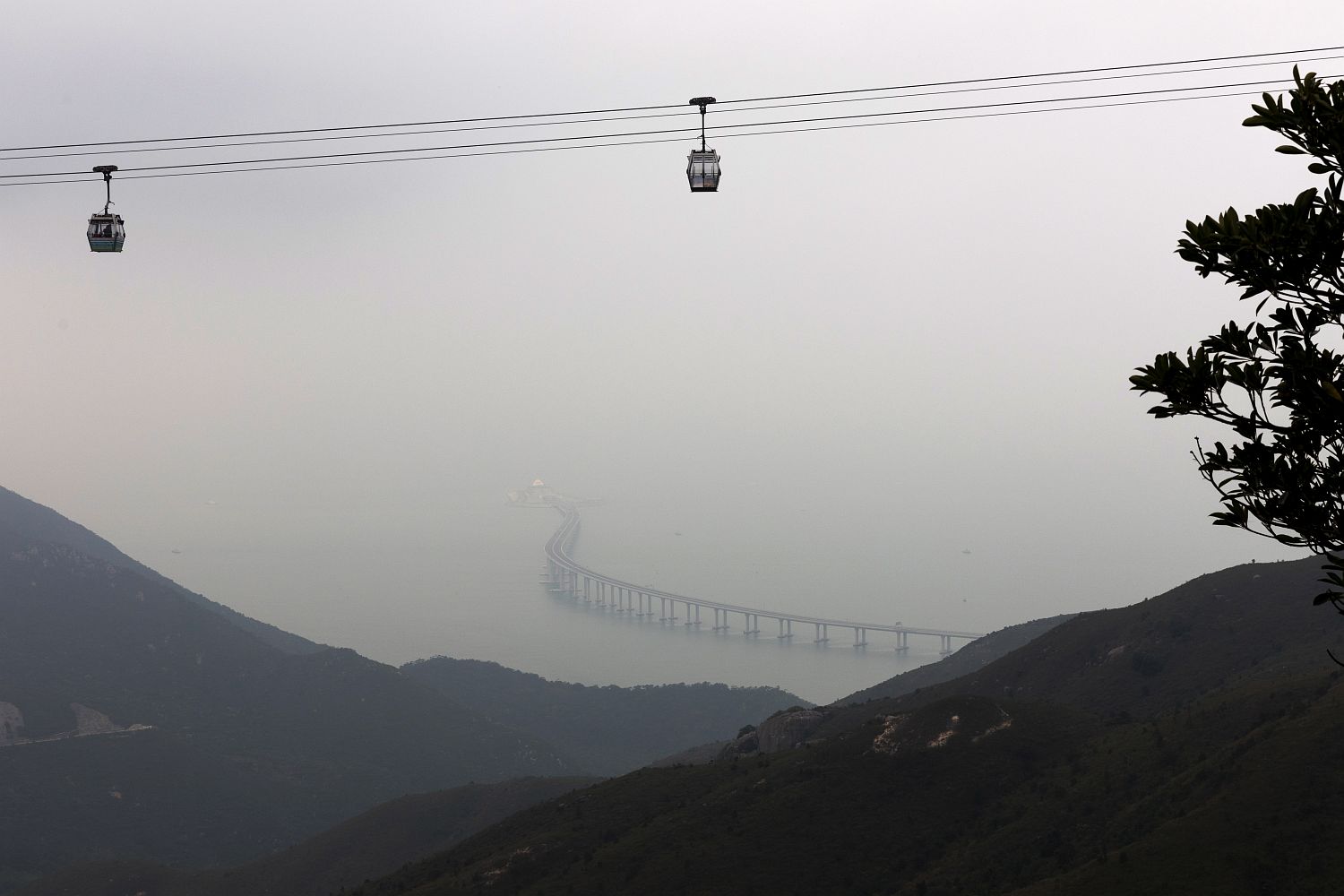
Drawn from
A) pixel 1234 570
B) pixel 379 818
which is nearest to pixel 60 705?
pixel 379 818

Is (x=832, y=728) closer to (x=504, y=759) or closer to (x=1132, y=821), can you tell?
(x=1132, y=821)

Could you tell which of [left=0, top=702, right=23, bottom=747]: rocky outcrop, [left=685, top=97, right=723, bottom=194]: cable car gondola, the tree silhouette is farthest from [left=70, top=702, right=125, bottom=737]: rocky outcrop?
the tree silhouette

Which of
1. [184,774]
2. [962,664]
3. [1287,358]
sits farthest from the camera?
[184,774]

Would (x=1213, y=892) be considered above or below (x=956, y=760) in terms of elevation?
below

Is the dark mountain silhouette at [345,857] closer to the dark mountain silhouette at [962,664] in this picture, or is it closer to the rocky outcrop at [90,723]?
the dark mountain silhouette at [962,664]

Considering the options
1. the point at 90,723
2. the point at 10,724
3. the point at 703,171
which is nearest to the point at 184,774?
the point at 90,723

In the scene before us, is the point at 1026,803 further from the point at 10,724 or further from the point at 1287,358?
the point at 10,724

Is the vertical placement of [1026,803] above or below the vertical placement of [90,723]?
below

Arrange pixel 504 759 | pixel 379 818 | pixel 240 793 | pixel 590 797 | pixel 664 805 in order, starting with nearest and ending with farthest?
pixel 664 805
pixel 590 797
pixel 379 818
pixel 240 793
pixel 504 759
